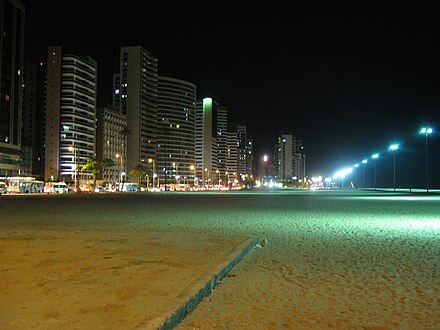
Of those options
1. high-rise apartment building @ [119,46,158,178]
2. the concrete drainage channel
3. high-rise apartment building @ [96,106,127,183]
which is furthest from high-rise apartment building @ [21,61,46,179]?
the concrete drainage channel

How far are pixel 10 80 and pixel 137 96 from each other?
65772mm

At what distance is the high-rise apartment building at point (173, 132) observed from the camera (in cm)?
18750

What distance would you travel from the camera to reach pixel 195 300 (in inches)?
223

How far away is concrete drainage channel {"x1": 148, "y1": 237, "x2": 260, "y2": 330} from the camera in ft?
15.6

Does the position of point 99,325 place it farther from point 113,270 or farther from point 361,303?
point 361,303

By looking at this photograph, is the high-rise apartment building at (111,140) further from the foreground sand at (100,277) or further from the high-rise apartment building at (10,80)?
the foreground sand at (100,277)

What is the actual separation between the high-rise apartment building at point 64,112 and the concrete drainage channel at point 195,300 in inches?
4949

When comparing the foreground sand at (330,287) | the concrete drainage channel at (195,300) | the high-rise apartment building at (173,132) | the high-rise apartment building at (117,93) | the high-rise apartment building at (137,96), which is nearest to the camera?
the concrete drainage channel at (195,300)

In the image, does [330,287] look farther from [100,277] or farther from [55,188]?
[55,188]

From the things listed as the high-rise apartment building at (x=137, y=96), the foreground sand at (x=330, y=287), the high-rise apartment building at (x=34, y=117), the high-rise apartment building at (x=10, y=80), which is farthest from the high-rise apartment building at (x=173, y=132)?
the foreground sand at (x=330, y=287)

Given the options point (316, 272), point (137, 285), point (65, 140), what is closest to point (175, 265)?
point (137, 285)

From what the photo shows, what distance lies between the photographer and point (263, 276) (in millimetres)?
7586

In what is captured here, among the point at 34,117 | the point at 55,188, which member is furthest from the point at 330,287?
the point at 34,117

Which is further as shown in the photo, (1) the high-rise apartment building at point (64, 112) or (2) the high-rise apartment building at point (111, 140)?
(2) the high-rise apartment building at point (111, 140)
